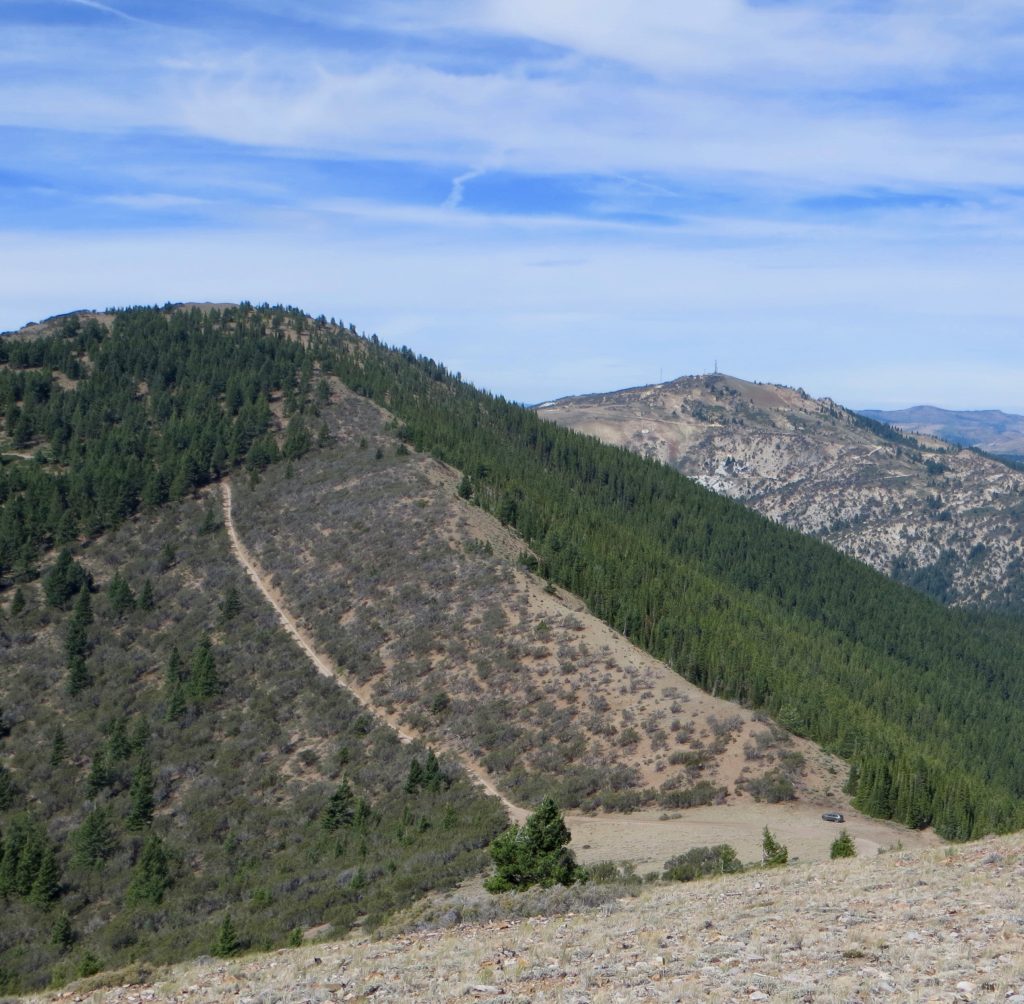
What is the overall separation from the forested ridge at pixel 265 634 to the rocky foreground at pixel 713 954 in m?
13.5

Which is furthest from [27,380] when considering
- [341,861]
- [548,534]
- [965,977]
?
[965,977]

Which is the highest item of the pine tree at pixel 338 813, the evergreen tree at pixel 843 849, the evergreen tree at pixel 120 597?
the evergreen tree at pixel 120 597

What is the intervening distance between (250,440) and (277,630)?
4528cm

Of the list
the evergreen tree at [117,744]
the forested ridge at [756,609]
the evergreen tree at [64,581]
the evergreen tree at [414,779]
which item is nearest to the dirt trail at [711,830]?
the evergreen tree at [414,779]

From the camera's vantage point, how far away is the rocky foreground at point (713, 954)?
53.8 ft

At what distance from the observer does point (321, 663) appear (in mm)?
76875

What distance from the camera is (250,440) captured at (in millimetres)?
120938

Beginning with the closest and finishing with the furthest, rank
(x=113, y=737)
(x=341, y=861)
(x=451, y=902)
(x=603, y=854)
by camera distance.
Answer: (x=451, y=902) → (x=603, y=854) → (x=341, y=861) → (x=113, y=737)

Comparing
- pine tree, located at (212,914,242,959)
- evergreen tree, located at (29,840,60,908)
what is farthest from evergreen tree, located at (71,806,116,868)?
pine tree, located at (212,914,242,959)

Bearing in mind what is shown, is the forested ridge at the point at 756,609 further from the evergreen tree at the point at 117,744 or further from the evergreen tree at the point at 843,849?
the evergreen tree at the point at 117,744

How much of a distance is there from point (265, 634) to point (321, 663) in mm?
7652

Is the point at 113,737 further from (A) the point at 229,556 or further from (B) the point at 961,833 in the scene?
(B) the point at 961,833

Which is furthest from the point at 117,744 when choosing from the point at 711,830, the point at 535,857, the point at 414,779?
the point at 535,857

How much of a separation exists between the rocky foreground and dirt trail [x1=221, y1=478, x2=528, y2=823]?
2817cm
